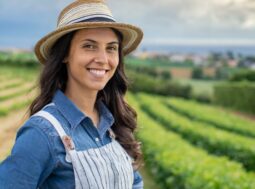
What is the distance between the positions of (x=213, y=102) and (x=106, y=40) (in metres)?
34.0

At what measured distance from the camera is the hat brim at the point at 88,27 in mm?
2156

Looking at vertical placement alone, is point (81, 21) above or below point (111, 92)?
above

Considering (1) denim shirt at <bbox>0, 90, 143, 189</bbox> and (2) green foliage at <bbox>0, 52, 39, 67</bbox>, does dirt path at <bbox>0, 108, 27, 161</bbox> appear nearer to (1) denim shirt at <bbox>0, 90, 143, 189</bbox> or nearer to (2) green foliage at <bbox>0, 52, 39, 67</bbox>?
(1) denim shirt at <bbox>0, 90, 143, 189</bbox>

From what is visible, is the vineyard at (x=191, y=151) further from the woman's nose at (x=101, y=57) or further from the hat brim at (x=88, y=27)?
the woman's nose at (x=101, y=57)

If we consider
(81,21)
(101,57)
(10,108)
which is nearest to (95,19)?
(81,21)

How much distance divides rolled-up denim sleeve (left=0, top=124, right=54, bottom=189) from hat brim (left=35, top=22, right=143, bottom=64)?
1.54 ft

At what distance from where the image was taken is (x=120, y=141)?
253cm

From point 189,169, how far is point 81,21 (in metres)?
4.51

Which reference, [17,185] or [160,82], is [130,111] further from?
[160,82]

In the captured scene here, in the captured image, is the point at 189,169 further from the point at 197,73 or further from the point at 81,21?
the point at 197,73

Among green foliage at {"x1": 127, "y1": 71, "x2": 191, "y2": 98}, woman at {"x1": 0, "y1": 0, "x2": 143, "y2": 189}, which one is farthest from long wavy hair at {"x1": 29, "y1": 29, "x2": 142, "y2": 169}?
green foliage at {"x1": 127, "y1": 71, "x2": 191, "y2": 98}

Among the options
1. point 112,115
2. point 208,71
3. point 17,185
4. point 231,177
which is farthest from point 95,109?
point 208,71

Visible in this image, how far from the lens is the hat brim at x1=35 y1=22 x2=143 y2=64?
216 cm

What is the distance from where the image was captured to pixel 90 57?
2191 millimetres
